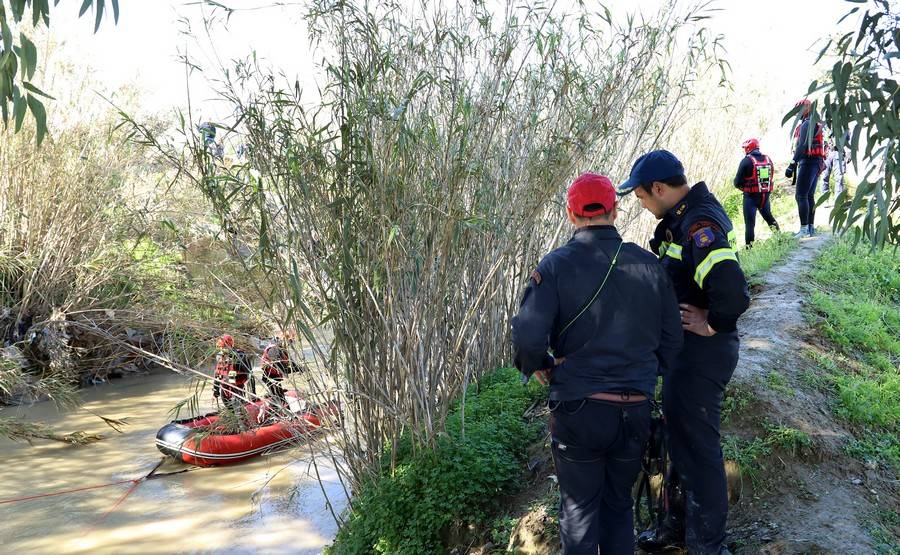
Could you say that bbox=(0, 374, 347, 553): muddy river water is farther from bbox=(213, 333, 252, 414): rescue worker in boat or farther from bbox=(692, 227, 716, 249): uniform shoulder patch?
bbox=(692, 227, 716, 249): uniform shoulder patch

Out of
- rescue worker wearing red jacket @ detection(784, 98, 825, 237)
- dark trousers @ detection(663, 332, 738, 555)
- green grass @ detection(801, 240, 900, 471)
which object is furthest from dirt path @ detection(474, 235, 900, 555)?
rescue worker wearing red jacket @ detection(784, 98, 825, 237)

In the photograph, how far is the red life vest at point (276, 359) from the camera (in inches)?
175

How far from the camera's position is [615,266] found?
2592mm

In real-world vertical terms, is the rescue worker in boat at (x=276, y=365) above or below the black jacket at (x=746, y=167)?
below

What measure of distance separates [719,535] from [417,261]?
6.61 feet

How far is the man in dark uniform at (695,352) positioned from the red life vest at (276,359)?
8.03ft

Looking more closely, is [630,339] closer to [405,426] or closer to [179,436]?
[405,426]

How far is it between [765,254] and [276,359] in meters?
5.44

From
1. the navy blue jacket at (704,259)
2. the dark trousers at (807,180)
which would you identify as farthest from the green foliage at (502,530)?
the dark trousers at (807,180)

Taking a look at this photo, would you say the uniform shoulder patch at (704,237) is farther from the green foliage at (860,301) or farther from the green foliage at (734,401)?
the green foliage at (860,301)

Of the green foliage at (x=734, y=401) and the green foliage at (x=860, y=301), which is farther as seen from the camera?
the green foliage at (x=860, y=301)

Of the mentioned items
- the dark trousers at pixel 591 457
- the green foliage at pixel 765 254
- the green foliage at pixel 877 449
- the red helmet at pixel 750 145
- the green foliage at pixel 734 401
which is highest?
the red helmet at pixel 750 145

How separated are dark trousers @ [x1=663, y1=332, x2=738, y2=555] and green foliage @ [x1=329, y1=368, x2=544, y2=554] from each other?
4.64 ft

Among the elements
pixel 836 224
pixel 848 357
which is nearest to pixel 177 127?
pixel 836 224
